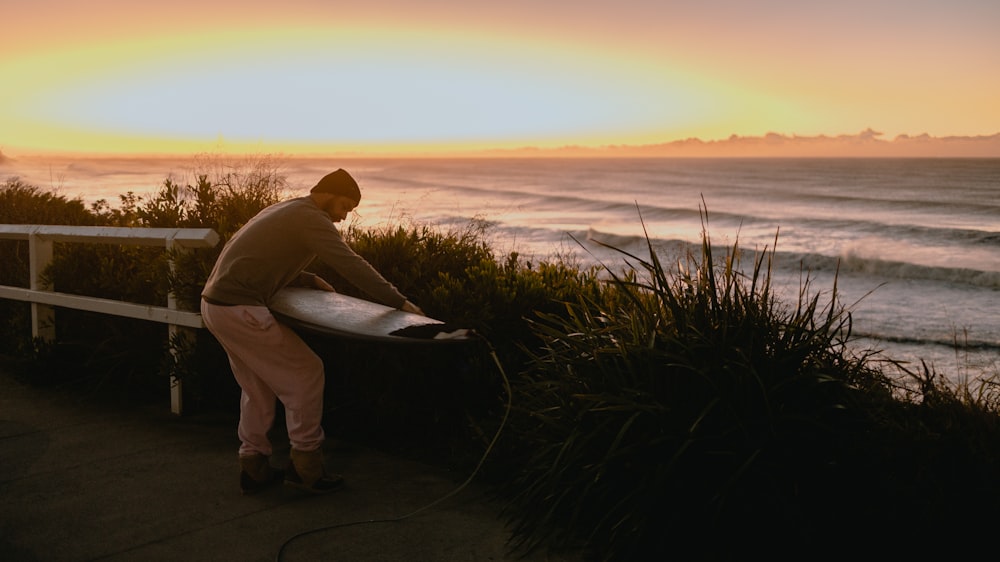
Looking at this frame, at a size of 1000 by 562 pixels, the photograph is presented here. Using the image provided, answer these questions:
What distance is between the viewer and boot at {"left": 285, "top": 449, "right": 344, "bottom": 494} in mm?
4934

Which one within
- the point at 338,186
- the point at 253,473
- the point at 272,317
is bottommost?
the point at 253,473

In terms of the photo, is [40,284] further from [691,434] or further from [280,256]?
[691,434]

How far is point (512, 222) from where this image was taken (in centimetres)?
4112

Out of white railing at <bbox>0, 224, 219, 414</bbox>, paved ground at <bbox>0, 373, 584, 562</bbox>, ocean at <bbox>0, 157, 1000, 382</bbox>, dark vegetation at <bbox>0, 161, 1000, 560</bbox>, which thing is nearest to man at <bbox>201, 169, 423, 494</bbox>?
paved ground at <bbox>0, 373, 584, 562</bbox>

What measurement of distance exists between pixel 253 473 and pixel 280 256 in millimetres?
1300

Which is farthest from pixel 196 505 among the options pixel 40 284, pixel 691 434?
pixel 40 284

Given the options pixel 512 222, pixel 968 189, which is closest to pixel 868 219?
pixel 512 222

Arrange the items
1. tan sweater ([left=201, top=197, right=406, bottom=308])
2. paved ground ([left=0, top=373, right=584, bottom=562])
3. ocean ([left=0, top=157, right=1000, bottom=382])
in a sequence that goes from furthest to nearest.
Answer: ocean ([left=0, top=157, right=1000, bottom=382]) → tan sweater ([left=201, top=197, right=406, bottom=308]) → paved ground ([left=0, top=373, right=584, bottom=562])

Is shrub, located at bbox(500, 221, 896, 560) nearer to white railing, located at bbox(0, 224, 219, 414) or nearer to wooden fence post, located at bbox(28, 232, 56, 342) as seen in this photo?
white railing, located at bbox(0, 224, 219, 414)

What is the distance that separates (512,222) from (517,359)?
35.4 m

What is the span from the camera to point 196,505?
479 cm

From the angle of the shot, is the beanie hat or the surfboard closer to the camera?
the surfboard

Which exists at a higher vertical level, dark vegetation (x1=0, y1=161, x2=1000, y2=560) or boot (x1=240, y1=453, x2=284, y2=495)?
dark vegetation (x1=0, y1=161, x2=1000, y2=560)

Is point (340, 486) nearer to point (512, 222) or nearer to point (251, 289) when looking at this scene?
point (251, 289)
